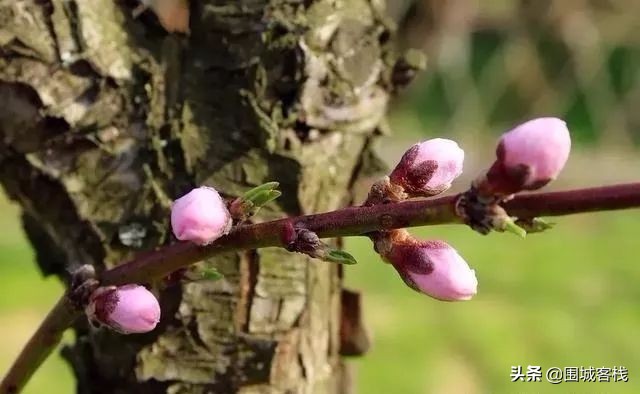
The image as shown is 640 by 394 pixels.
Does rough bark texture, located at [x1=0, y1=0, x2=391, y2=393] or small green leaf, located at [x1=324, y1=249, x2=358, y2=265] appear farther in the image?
rough bark texture, located at [x1=0, y1=0, x2=391, y2=393]

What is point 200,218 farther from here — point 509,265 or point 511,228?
point 509,265

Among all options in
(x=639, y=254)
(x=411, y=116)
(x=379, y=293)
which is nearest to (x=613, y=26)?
(x=411, y=116)

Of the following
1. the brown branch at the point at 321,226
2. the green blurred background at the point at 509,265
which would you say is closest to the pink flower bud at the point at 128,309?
the brown branch at the point at 321,226

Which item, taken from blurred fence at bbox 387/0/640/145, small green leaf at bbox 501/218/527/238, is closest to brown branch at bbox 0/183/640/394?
small green leaf at bbox 501/218/527/238

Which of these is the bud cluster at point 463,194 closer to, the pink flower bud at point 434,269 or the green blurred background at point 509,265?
the pink flower bud at point 434,269

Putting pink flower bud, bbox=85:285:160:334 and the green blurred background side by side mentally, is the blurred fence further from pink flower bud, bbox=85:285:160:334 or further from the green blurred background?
pink flower bud, bbox=85:285:160:334

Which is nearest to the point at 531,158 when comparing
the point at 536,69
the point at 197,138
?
the point at 197,138
